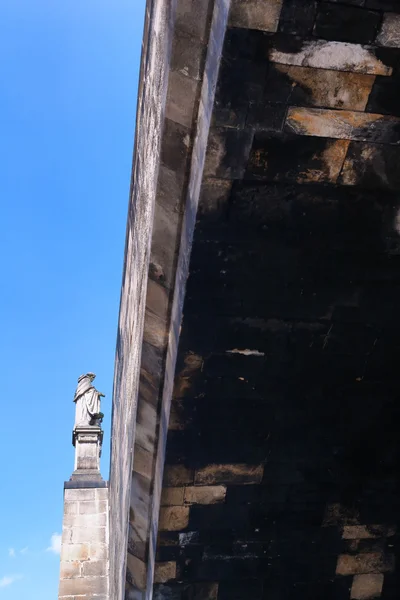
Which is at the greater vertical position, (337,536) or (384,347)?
(384,347)

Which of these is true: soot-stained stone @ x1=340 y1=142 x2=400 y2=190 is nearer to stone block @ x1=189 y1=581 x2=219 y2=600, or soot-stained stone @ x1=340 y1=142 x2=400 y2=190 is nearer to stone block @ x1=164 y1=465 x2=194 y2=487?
stone block @ x1=164 y1=465 x2=194 y2=487

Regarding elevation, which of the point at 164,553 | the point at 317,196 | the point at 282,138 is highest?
the point at 282,138

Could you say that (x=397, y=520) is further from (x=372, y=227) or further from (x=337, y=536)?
(x=372, y=227)

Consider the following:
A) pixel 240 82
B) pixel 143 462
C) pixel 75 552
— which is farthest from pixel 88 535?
pixel 240 82

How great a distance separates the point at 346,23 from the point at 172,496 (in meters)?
2.60

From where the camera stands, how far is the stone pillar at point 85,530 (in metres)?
6.71

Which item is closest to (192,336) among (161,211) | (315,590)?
(161,211)

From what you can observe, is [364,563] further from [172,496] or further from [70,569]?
[70,569]

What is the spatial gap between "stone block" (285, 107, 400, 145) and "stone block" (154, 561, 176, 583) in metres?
2.63

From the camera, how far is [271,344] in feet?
10.5

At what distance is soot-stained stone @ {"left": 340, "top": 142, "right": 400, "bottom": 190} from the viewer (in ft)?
8.84

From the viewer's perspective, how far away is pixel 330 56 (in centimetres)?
239

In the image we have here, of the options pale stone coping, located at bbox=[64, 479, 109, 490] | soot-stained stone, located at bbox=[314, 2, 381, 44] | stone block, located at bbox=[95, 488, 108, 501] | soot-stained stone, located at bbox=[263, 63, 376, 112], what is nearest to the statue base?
pale stone coping, located at bbox=[64, 479, 109, 490]

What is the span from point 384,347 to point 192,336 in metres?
1.01
